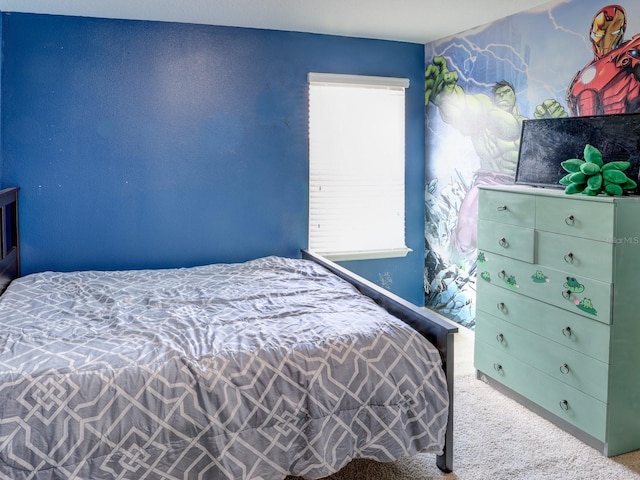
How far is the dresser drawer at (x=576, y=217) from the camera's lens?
A: 7.67 feet

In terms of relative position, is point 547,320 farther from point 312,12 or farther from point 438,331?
point 312,12

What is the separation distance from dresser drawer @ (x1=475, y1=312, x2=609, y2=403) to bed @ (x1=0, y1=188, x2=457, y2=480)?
0.70 m

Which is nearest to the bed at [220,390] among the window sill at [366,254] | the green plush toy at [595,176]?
→ the green plush toy at [595,176]

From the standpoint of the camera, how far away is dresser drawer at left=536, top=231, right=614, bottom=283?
7.73 ft

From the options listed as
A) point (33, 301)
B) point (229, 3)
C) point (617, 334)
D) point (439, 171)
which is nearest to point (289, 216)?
point (439, 171)

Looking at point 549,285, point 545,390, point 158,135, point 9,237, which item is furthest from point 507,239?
point 9,237

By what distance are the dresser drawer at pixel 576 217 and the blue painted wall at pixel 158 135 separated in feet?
6.15

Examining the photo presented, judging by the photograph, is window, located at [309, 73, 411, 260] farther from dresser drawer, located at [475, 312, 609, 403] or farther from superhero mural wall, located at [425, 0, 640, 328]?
dresser drawer, located at [475, 312, 609, 403]

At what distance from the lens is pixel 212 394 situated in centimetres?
193

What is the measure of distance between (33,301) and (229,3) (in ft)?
6.27

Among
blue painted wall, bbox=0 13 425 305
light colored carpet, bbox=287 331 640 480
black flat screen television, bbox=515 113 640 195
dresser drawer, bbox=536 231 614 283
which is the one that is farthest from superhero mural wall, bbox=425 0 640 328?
light colored carpet, bbox=287 331 640 480

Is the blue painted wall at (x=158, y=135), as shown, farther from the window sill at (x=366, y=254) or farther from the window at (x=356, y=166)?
the window sill at (x=366, y=254)

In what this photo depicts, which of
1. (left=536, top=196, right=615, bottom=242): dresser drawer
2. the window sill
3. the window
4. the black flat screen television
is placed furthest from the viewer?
the window sill

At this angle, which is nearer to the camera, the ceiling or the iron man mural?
the iron man mural
